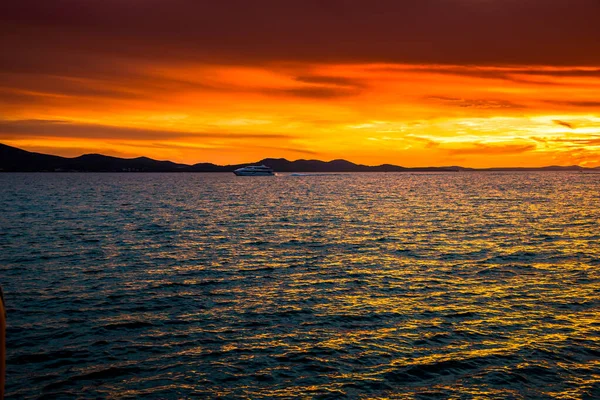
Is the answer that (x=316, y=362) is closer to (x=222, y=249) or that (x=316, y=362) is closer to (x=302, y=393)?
(x=302, y=393)

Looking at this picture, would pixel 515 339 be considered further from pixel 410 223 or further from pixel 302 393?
pixel 410 223

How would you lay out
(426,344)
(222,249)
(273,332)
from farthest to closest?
(222,249) → (273,332) → (426,344)

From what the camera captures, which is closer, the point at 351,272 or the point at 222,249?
the point at 351,272

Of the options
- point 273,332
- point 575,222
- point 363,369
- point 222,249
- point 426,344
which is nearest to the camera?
point 363,369

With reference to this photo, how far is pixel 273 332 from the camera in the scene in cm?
2292

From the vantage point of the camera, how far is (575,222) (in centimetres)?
6994

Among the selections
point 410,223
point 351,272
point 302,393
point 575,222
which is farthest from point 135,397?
point 575,222

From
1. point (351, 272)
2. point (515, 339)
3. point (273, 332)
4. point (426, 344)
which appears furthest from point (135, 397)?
point (351, 272)

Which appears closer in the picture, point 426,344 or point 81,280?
point 426,344

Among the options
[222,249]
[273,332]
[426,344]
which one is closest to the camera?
[426,344]

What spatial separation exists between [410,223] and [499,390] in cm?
5419

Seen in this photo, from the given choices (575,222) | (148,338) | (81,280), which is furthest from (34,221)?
(575,222)

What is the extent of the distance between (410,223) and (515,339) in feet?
161

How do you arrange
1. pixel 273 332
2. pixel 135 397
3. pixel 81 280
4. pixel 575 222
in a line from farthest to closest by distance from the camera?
1. pixel 575 222
2. pixel 81 280
3. pixel 273 332
4. pixel 135 397
